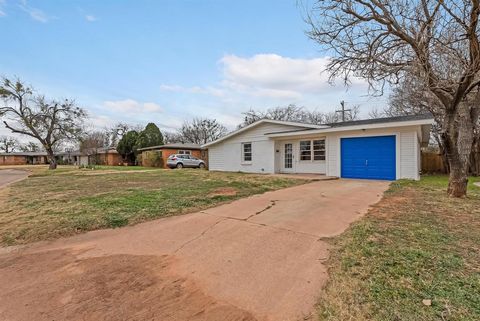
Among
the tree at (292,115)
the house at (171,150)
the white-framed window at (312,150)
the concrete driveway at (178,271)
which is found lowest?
the concrete driveway at (178,271)

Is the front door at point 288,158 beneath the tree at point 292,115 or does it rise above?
beneath

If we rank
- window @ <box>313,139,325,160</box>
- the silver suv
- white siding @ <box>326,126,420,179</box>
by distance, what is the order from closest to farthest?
white siding @ <box>326,126,420,179</box> < window @ <box>313,139,325,160</box> < the silver suv

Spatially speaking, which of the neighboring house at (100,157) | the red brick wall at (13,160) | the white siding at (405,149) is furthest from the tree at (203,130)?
the red brick wall at (13,160)

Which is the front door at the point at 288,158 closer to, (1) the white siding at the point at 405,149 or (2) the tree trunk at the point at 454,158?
(1) the white siding at the point at 405,149

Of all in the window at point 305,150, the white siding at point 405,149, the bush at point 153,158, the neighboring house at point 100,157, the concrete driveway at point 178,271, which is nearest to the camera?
the concrete driveway at point 178,271

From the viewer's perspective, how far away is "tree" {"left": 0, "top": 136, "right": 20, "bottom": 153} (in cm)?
6544

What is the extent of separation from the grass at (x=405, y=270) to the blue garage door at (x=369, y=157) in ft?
22.1

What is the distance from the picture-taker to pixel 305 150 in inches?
583

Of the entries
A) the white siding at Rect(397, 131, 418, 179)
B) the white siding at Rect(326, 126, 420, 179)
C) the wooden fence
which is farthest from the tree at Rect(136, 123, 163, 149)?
the white siding at Rect(397, 131, 418, 179)

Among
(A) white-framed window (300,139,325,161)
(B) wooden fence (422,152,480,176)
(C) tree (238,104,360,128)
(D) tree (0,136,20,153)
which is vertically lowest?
(B) wooden fence (422,152,480,176)

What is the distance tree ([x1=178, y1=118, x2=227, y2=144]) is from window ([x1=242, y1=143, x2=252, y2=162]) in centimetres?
2759

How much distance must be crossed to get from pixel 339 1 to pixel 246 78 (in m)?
12.1

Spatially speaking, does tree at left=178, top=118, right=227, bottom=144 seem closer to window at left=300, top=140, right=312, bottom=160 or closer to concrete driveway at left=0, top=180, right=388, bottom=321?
window at left=300, top=140, right=312, bottom=160

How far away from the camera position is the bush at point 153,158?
2911cm
